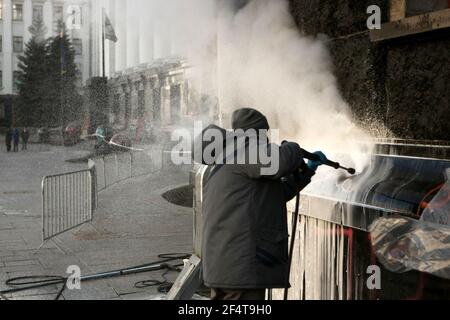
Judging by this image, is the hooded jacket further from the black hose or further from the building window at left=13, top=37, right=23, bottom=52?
the building window at left=13, top=37, right=23, bottom=52

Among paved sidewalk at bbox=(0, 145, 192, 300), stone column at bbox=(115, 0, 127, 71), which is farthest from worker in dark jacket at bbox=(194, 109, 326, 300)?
stone column at bbox=(115, 0, 127, 71)

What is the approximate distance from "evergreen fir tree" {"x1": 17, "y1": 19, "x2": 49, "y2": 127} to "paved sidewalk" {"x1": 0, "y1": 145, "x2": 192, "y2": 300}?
34287 millimetres

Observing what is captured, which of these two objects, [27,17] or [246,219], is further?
[27,17]

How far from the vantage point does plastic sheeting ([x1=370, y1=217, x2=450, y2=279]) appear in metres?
2.90

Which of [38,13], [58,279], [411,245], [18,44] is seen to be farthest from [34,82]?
[411,245]

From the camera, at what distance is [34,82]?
46500 millimetres

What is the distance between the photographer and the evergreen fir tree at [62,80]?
36594mm

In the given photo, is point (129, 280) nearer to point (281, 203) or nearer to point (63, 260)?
point (63, 260)

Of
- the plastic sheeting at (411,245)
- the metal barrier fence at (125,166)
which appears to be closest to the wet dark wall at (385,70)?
the plastic sheeting at (411,245)

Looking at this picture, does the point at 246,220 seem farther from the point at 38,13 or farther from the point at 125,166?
Result: the point at 38,13

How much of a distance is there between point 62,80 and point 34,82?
824 centimetres

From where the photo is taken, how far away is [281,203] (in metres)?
3.11

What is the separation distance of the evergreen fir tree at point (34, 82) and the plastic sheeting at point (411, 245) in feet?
146

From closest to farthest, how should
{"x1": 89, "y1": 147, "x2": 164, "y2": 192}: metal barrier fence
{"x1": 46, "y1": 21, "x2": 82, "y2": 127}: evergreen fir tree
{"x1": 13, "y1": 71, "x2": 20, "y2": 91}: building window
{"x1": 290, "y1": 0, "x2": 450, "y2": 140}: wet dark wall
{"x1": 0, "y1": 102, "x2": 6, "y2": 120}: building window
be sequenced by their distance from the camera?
{"x1": 290, "y1": 0, "x2": 450, "y2": 140}: wet dark wall < {"x1": 89, "y1": 147, "x2": 164, "y2": 192}: metal barrier fence < {"x1": 46, "y1": 21, "x2": 82, "y2": 127}: evergreen fir tree < {"x1": 13, "y1": 71, "x2": 20, "y2": 91}: building window < {"x1": 0, "y1": 102, "x2": 6, "y2": 120}: building window
